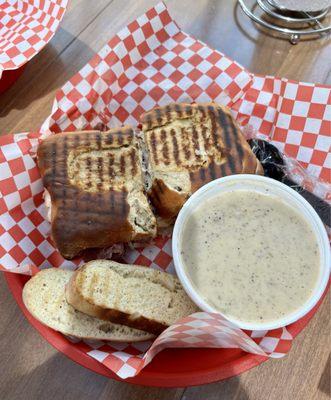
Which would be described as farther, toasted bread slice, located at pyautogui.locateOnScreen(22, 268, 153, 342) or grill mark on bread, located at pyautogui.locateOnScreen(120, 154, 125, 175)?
grill mark on bread, located at pyautogui.locateOnScreen(120, 154, 125, 175)

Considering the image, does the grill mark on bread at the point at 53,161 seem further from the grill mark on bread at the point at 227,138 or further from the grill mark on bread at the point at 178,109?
Answer: the grill mark on bread at the point at 227,138

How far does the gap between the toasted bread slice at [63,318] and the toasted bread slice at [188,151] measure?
352 mm

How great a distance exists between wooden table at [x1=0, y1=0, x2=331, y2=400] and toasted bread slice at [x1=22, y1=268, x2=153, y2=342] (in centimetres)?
12

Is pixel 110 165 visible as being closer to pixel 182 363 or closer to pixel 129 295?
pixel 129 295

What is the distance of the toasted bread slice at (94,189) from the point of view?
1286mm

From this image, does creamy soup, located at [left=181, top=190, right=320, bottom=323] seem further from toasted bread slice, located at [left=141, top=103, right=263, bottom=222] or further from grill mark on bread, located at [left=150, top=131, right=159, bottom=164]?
grill mark on bread, located at [left=150, top=131, right=159, bottom=164]

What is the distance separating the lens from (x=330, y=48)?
1804 mm

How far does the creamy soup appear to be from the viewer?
1.15m

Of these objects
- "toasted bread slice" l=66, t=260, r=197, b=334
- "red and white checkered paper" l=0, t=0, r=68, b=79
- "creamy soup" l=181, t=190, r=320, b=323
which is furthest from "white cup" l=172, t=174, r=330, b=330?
"red and white checkered paper" l=0, t=0, r=68, b=79

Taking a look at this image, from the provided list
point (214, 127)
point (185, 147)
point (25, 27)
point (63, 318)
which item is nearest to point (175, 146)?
point (185, 147)

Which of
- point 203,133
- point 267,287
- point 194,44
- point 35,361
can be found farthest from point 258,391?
point 194,44

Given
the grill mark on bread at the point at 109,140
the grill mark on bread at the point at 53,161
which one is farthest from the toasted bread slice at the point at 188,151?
the grill mark on bread at the point at 53,161

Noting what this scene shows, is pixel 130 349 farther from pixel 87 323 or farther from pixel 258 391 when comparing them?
pixel 258 391

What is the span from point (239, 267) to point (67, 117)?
760mm
